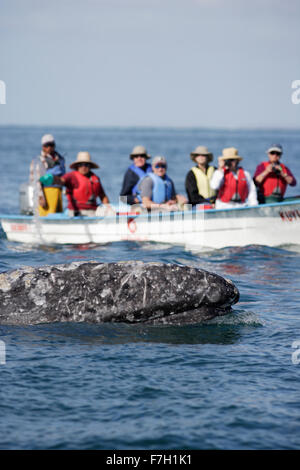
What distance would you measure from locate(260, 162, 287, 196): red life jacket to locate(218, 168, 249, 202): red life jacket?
0.86 meters

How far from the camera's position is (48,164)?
1689 centimetres

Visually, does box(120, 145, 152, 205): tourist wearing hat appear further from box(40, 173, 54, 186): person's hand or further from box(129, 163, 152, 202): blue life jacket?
box(40, 173, 54, 186): person's hand

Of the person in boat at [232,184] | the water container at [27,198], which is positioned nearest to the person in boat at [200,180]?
the person in boat at [232,184]

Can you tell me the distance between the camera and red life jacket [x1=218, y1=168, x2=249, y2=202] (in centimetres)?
1591

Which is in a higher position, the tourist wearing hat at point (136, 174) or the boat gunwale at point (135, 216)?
the tourist wearing hat at point (136, 174)

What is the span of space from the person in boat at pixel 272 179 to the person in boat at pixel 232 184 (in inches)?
22.0

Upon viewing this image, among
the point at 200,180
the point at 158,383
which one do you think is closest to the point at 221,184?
the point at 200,180

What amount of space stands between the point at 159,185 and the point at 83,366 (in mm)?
8855

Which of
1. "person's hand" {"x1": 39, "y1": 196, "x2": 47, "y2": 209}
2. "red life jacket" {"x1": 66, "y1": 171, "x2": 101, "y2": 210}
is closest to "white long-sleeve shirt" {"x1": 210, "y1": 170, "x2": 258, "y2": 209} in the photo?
"red life jacket" {"x1": 66, "y1": 171, "x2": 101, "y2": 210}

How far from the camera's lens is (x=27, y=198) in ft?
57.4

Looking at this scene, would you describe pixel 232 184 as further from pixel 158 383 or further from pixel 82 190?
pixel 158 383

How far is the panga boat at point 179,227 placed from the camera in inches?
620

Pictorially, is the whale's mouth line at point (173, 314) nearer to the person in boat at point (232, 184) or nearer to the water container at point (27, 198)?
the person in boat at point (232, 184)
